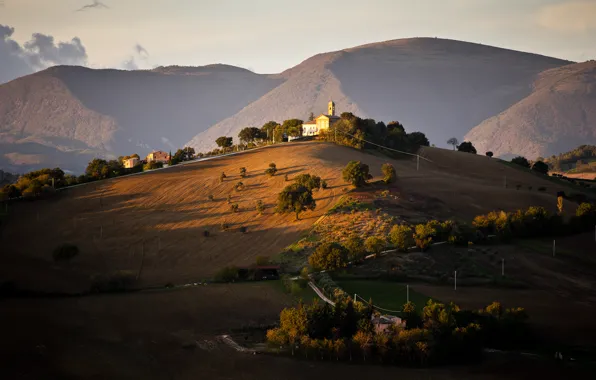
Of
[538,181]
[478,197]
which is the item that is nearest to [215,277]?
[478,197]

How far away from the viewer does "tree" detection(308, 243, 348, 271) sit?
57.9 meters

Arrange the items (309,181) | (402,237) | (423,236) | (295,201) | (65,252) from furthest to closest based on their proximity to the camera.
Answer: (309,181)
(295,201)
(65,252)
(423,236)
(402,237)

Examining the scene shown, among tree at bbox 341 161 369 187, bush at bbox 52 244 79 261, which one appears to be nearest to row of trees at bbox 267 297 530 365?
bush at bbox 52 244 79 261

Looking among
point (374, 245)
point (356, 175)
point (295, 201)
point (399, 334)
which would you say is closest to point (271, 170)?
point (356, 175)

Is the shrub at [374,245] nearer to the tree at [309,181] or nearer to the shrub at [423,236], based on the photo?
the shrub at [423,236]

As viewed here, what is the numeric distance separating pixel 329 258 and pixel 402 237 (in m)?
8.26

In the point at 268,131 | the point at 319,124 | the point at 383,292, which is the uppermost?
the point at 319,124

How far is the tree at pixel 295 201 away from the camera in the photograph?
248 feet

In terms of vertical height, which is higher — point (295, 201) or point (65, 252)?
point (295, 201)

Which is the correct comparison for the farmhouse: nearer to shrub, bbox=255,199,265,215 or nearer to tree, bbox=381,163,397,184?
tree, bbox=381,163,397,184

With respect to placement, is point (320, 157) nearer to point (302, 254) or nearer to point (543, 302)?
point (302, 254)

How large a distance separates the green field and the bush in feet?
86.6

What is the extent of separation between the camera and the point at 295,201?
75562mm

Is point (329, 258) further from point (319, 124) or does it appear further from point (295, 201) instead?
point (319, 124)
